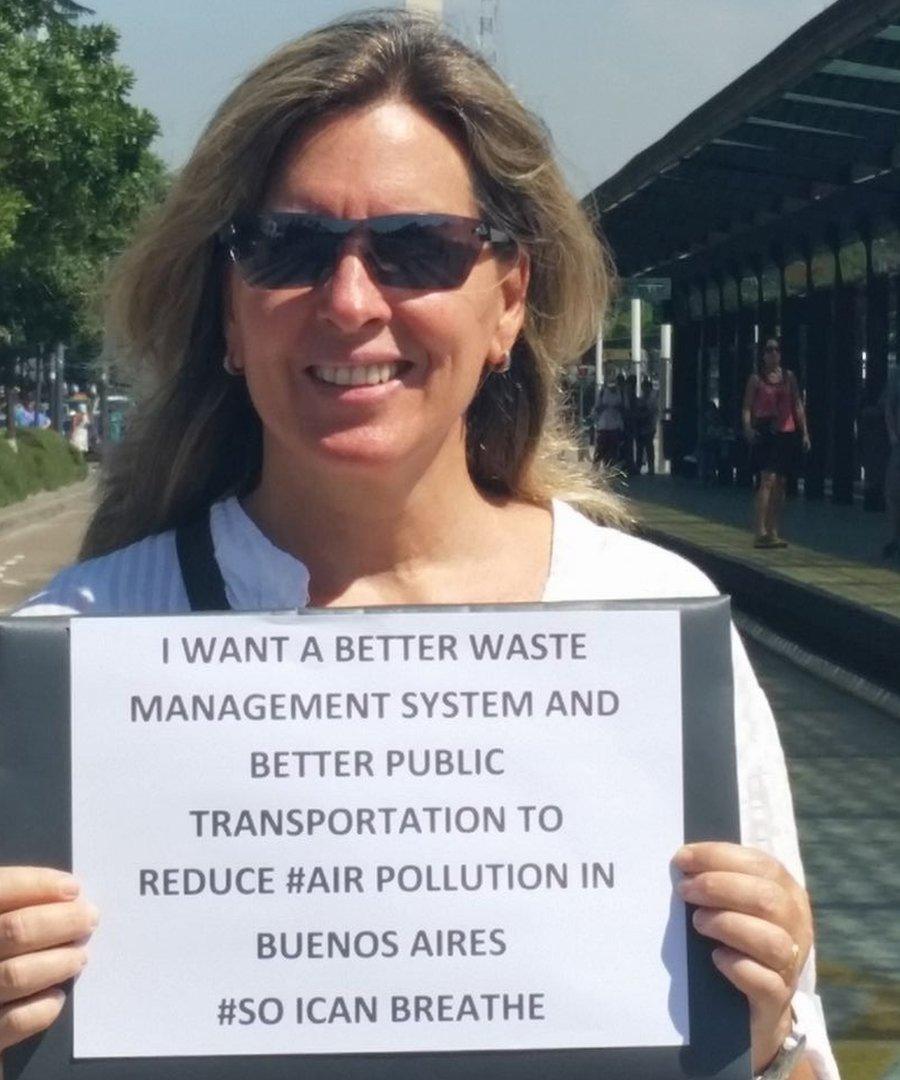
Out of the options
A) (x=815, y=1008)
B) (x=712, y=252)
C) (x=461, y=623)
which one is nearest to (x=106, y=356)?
(x=461, y=623)

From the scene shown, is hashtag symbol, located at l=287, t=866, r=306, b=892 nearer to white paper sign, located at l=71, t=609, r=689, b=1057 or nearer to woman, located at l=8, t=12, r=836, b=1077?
white paper sign, located at l=71, t=609, r=689, b=1057

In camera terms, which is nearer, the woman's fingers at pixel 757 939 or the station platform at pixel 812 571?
the woman's fingers at pixel 757 939

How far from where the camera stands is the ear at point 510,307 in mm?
2592

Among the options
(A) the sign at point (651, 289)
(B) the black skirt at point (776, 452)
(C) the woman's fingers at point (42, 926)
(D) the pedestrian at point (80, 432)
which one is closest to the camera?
(C) the woman's fingers at point (42, 926)

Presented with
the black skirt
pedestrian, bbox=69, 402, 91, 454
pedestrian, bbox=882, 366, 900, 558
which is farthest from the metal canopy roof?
pedestrian, bbox=69, 402, 91, 454

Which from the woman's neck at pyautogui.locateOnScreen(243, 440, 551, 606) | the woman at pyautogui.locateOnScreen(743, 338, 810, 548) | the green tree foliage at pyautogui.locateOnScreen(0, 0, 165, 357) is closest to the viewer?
the woman's neck at pyautogui.locateOnScreen(243, 440, 551, 606)

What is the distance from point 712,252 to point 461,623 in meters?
30.8

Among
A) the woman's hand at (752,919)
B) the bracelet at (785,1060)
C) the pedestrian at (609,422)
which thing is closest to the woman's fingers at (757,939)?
the woman's hand at (752,919)

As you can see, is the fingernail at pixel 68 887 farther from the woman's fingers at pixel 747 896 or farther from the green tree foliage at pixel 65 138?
the green tree foliage at pixel 65 138

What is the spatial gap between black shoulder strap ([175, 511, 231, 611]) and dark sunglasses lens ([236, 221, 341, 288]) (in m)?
0.28

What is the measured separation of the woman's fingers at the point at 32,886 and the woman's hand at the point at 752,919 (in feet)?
1.85

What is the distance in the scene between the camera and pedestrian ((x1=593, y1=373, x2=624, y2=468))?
3825cm

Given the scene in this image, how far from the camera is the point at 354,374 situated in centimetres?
238

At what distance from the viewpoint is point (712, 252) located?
107ft
